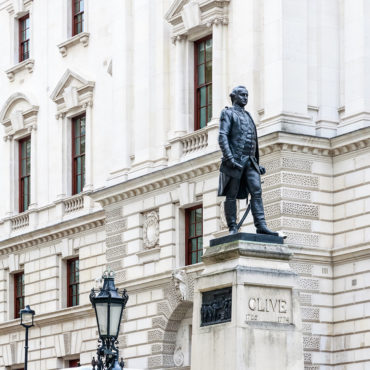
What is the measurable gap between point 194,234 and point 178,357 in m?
3.55

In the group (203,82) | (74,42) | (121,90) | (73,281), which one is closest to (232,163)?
(203,82)

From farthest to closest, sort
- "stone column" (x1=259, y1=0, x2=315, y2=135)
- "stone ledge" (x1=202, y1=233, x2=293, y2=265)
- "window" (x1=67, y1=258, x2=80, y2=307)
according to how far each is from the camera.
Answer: "window" (x1=67, y1=258, x2=80, y2=307), "stone column" (x1=259, y1=0, x2=315, y2=135), "stone ledge" (x1=202, y1=233, x2=293, y2=265)

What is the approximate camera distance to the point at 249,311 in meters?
23.6

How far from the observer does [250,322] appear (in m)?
23.5

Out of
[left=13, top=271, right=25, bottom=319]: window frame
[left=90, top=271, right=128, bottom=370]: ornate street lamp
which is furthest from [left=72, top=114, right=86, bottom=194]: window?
[left=90, top=271, right=128, bottom=370]: ornate street lamp

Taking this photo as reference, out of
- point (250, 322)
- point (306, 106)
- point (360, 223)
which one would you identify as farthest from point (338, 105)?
point (250, 322)

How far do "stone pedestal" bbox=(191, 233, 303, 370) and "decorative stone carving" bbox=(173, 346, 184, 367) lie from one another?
18.7m

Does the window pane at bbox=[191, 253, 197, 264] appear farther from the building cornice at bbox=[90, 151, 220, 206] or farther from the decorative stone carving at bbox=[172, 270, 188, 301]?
the building cornice at bbox=[90, 151, 220, 206]

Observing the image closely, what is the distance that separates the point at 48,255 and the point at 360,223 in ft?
52.3

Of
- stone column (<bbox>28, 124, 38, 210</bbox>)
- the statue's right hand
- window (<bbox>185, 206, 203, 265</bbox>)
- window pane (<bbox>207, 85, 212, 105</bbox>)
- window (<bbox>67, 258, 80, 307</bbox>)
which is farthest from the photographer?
stone column (<bbox>28, 124, 38, 210</bbox>)

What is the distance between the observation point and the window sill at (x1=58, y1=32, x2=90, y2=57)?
5034cm

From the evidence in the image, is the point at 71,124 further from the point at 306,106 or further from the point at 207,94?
the point at 306,106

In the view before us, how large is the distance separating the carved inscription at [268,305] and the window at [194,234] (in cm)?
1837

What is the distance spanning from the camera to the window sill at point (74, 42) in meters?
50.3
